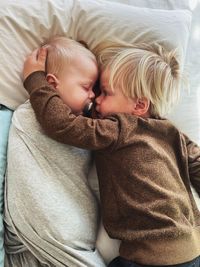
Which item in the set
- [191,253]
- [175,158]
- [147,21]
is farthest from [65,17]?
[191,253]

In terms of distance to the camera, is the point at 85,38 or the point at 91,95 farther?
the point at 85,38

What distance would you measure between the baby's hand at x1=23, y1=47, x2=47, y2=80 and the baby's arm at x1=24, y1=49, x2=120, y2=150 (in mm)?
69

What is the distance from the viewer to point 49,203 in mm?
1125

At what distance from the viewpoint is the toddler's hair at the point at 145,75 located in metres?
1.22

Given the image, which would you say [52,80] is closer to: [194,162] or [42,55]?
[42,55]

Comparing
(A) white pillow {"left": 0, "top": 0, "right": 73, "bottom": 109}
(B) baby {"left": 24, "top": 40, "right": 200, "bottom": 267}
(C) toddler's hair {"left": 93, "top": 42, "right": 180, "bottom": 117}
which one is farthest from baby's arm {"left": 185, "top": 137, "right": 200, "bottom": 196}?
(A) white pillow {"left": 0, "top": 0, "right": 73, "bottom": 109}

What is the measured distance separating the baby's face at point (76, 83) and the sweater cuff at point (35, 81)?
0.05 meters

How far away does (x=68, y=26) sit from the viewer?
4.46ft

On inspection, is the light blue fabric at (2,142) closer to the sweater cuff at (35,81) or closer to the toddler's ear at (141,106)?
the sweater cuff at (35,81)

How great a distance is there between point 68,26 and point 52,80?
24 centimetres

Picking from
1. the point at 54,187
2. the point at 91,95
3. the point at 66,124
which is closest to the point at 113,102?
the point at 91,95

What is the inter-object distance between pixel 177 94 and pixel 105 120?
26cm

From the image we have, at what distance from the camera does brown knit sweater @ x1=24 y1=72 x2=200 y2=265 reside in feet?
3.73

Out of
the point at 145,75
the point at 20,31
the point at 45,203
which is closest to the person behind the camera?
the point at 45,203
